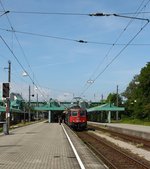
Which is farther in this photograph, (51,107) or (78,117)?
(51,107)

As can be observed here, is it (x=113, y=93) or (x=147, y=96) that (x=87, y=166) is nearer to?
(x=147, y=96)

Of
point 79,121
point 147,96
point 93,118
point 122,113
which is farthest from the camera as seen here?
point 122,113

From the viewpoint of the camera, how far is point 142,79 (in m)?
118

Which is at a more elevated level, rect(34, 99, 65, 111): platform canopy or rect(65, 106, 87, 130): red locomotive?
→ rect(34, 99, 65, 111): platform canopy

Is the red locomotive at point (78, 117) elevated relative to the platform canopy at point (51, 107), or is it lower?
lower

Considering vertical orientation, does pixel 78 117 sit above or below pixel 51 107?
below

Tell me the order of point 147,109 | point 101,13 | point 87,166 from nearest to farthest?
point 87,166
point 101,13
point 147,109

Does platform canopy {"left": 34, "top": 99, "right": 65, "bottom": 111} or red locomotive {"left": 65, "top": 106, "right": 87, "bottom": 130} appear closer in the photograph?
red locomotive {"left": 65, "top": 106, "right": 87, "bottom": 130}

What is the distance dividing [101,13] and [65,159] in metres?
7.36

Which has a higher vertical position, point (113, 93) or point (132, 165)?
point (113, 93)

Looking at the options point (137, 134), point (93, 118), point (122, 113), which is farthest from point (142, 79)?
point (137, 134)

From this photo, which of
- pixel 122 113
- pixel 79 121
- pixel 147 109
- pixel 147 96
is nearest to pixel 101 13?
pixel 79 121

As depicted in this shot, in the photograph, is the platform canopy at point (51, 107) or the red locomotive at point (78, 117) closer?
the red locomotive at point (78, 117)

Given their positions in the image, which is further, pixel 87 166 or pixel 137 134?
pixel 137 134
